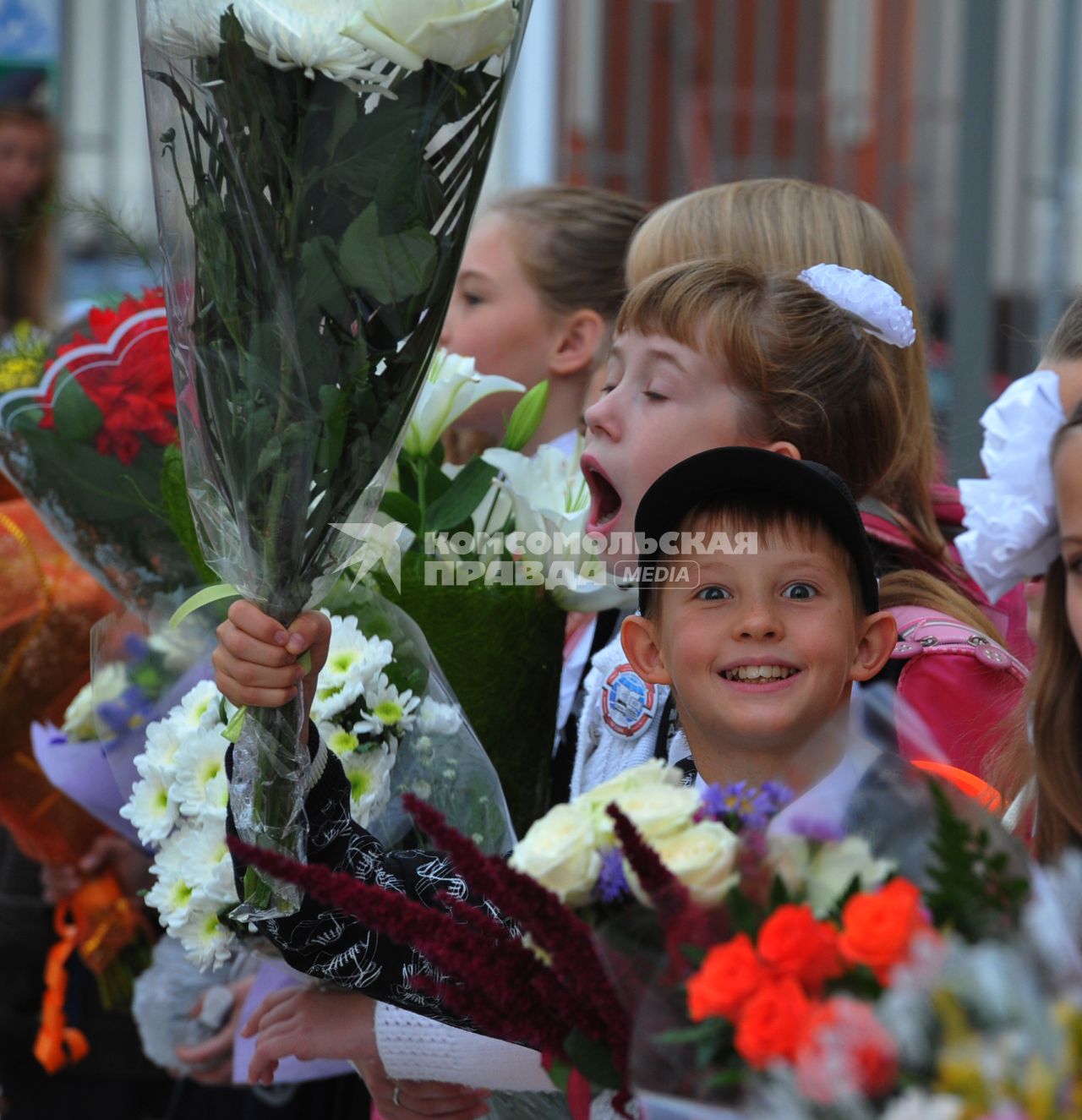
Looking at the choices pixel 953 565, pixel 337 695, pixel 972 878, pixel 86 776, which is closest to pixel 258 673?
pixel 337 695

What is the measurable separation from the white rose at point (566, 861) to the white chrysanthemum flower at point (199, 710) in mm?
878

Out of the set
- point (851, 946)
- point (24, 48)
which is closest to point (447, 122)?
point (851, 946)

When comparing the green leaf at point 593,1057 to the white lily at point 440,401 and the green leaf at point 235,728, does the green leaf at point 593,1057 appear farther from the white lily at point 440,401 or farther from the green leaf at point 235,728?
the white lily at point 440,401

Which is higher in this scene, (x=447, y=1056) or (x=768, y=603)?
(x=768, y=603)

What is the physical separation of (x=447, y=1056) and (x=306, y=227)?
1.01 meters

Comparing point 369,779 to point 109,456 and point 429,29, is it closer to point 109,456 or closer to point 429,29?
point 109,456

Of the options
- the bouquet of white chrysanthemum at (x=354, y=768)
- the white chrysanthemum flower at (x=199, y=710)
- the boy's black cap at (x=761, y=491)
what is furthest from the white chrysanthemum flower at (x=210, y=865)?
the boy's black cap at (x=761, y=491)

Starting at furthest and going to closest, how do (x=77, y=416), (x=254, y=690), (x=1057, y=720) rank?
(x=77, y=416)
(x=254, y=690)
(x=1057, y=720)

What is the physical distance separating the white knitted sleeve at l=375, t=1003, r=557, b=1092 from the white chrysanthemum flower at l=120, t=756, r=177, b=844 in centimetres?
36

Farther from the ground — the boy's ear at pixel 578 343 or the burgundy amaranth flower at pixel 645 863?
the boy's ear at pixel 578 343

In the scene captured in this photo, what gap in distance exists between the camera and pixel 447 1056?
1977mm

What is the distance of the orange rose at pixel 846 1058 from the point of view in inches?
37.5

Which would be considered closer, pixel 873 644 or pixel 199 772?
Answer: pixel 873 644

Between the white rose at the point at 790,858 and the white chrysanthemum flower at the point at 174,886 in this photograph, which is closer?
the white rose at the point at 790,858
